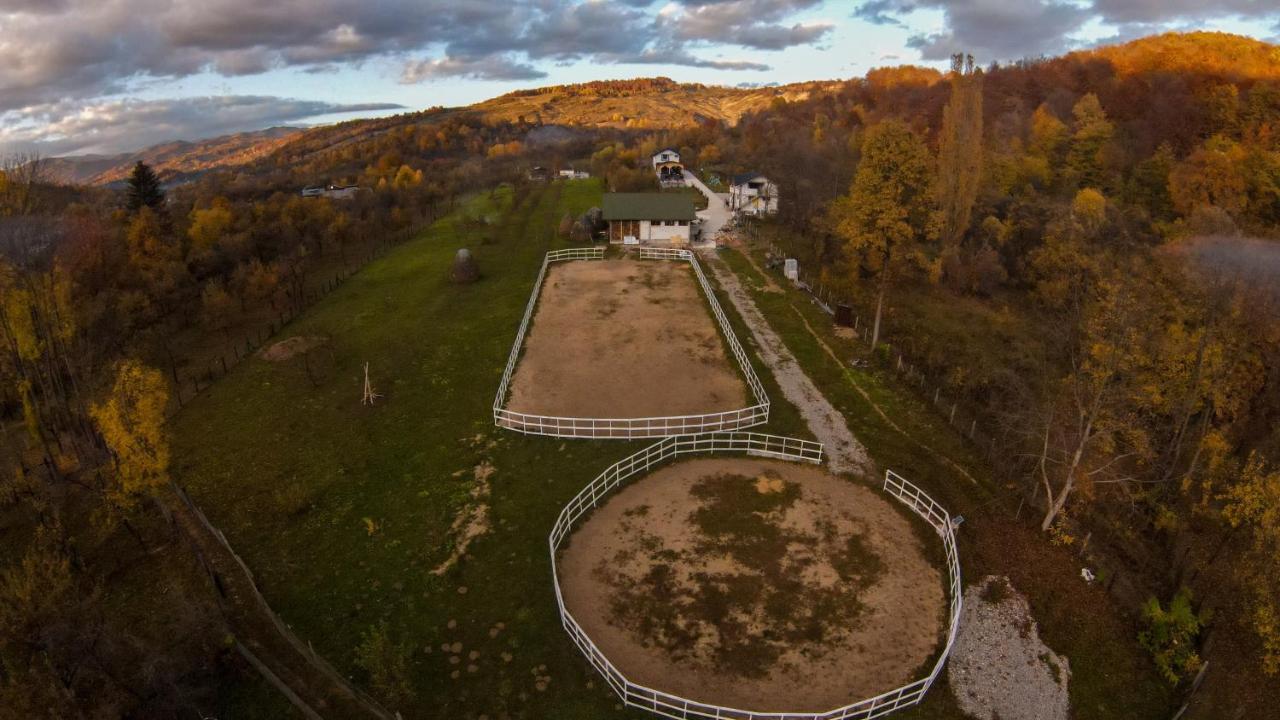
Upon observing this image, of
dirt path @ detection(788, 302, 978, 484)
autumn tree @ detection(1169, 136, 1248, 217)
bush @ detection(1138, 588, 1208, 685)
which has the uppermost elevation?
autumn tree @ detection(1169, 136, 1248, 217)

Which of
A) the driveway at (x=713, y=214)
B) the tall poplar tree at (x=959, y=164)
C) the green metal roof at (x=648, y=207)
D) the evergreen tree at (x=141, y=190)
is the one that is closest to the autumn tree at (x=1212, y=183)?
the tall poplar tree at (x=959, y=164)

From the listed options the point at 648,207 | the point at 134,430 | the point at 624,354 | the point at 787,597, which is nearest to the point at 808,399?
the point at 624,354

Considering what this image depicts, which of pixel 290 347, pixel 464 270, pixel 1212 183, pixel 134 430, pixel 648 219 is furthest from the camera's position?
pixel 648 219

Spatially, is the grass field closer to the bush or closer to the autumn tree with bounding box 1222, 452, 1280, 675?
the bush

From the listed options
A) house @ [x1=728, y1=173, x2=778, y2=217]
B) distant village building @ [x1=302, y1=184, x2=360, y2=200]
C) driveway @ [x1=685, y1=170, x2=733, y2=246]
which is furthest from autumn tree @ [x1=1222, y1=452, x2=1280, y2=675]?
distant village building @ [x1=302, y1=184, x2=360, y2=200]

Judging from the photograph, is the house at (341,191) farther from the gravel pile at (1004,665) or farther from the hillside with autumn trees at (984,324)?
the gravel pile at (1004,665)

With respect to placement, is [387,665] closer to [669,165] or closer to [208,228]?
[208,228]

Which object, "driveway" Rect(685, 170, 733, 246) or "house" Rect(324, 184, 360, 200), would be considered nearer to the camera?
"driveway" Rect(685, 170, 733, 246)
